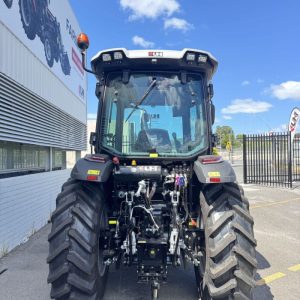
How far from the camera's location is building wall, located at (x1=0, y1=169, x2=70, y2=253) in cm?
559

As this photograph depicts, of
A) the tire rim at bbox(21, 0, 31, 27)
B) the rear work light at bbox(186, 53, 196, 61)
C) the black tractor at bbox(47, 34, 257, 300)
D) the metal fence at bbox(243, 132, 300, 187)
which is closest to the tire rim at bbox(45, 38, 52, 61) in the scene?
the tire rim at bbox(21, 0, 31, 27)

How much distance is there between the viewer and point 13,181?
598 centimetres

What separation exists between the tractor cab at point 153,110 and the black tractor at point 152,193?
12mm

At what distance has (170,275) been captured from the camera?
4.48 meters

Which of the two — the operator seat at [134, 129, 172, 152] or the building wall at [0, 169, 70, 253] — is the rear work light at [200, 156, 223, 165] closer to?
the operator seat at [134, 129, 172, 152]

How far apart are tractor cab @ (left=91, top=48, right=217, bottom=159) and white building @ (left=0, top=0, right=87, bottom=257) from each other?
8.04ft

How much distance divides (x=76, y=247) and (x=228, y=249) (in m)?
1.41

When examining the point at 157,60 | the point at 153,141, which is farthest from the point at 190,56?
the point at 153,141

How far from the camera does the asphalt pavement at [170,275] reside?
3982 mm

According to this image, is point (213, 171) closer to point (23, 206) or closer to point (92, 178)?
point (92, 178)

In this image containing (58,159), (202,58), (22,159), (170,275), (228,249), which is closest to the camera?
(228,249)

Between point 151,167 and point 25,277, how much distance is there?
2.50 metres

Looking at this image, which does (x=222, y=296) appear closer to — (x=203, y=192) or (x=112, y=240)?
(x=203, y=192)

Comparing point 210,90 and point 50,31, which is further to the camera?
point 50,31
